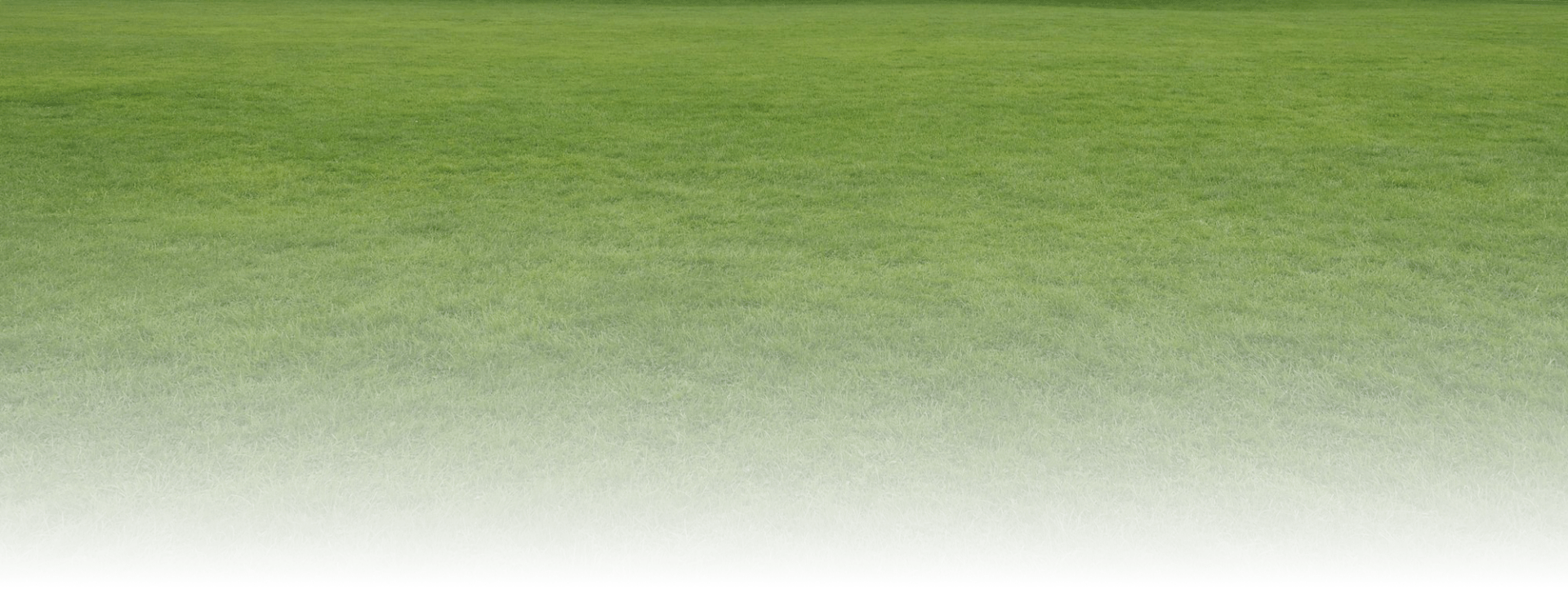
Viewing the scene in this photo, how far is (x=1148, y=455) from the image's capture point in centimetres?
239

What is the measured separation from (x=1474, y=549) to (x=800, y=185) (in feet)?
11.5

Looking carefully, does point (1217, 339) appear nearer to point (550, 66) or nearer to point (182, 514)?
point (182, 514)

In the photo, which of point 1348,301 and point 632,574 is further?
point 1348,301

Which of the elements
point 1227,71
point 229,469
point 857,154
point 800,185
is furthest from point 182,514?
point 1227,71

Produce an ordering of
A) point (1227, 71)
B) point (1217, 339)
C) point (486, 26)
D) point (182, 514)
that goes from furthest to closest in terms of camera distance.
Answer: point (486, 26), point (1227, 71), point (1217, 339), point (182, 514)

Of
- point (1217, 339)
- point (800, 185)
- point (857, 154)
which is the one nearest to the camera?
point (1217, 339)

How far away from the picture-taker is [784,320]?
3277mm

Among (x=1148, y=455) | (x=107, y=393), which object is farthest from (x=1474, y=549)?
(x=107, y=393)

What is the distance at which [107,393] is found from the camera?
8.86ft

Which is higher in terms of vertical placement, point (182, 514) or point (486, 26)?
point (486, 26)

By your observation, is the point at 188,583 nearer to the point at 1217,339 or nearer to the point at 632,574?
the point at 632,574

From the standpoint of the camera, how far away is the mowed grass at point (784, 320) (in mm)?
2238

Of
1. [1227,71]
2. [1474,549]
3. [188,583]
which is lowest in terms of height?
[188,583]

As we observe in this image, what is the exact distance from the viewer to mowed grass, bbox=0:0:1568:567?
224cm
